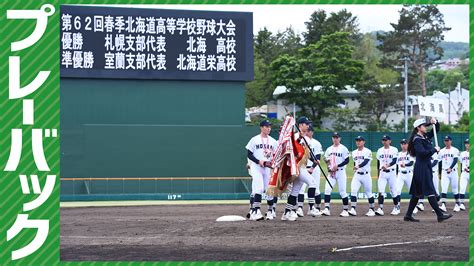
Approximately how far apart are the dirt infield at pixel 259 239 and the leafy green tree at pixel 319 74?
1393 inches

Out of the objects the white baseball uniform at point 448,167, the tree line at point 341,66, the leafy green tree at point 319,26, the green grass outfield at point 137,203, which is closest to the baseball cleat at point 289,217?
the white baseball uniform at point 448,167

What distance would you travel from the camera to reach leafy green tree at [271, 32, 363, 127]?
53438 mm

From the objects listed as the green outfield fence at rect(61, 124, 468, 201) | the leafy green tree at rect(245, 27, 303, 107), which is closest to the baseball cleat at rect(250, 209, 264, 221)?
the green outfield fence at rect(61, 124, 468, 201)

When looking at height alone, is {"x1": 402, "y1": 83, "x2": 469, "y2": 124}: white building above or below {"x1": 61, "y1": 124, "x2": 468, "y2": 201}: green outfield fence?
above

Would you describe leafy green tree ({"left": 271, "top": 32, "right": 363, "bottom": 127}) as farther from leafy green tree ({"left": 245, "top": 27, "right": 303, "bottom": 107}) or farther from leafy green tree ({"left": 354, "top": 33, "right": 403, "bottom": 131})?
leafy green tree ({"left": 245, "top": 27, "right": 303, "bottom": 107})

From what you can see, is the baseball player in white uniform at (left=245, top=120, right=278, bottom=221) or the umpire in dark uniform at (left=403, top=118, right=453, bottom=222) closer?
the umpire in dark uniform at (left=403, top=118, right=453, bottom=222)

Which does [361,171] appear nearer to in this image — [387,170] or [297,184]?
[387,170]

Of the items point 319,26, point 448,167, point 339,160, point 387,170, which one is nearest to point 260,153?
point 339,160

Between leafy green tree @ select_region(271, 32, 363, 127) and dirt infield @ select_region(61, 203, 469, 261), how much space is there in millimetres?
35370

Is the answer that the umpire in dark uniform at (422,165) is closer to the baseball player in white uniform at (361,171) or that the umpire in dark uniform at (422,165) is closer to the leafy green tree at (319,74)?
the baseball player in white uniform at (361,171)

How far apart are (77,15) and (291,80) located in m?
27.1

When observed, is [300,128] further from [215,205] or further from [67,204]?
[67,204]

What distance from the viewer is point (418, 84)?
72250 millimetres

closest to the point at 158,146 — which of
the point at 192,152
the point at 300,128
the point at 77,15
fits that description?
the point at 192,152
